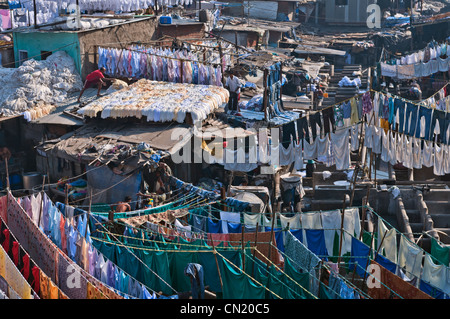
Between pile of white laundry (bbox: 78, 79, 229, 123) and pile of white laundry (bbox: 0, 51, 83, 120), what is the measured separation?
81.5 inches

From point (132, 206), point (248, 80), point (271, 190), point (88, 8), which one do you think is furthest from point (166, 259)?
point (88, 8)

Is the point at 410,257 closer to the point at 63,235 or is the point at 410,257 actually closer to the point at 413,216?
the point at 413,216

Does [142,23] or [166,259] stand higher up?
[142,23]

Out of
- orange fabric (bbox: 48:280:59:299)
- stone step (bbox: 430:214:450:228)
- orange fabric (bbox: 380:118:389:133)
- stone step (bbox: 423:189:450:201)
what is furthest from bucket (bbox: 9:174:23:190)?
stone step (bbox: 430:214:450:228)

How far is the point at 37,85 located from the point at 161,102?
460cm

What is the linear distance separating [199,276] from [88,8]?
19950mm

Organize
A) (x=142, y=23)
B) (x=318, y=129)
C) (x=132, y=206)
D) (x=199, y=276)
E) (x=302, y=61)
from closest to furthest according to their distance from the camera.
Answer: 1. (x=199, y=276)
2. (x=132, y=206)
3. (x=318, y=129)
4. (x=142, y=23)
5. (x=302, y=61)

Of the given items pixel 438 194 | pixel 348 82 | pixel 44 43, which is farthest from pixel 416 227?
pixel 348 82

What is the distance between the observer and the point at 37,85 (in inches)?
960

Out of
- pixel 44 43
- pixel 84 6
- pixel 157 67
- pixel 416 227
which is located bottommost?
pixel 416 227

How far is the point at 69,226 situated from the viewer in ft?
50.2

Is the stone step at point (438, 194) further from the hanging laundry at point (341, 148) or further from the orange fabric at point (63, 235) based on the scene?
the orange fabric at point (63, 235)
